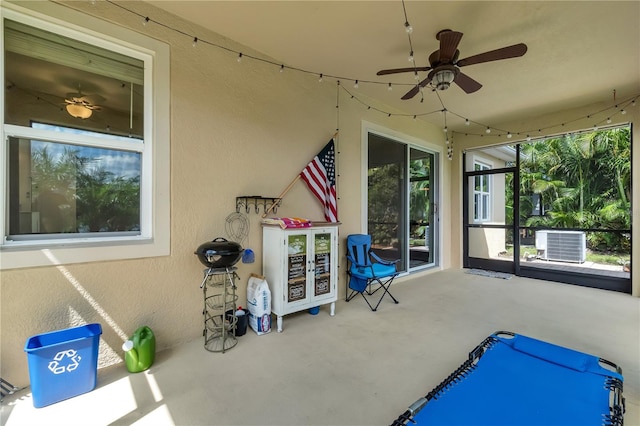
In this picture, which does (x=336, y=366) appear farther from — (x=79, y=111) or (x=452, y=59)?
(x=79, y=111)

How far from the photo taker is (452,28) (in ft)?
8.80

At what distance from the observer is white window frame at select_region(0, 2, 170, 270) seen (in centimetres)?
195

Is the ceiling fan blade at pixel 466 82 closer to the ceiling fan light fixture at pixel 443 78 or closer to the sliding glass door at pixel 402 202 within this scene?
the ceiling fan light fixture at pixel 443 78

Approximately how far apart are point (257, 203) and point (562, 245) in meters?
5.53

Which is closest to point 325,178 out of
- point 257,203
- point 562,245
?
point 257,203

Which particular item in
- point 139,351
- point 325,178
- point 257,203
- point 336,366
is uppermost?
point 325,178

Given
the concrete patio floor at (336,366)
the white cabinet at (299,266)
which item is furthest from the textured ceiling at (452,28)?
the concrete patio floor at (336,366)

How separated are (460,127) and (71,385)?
6687mm

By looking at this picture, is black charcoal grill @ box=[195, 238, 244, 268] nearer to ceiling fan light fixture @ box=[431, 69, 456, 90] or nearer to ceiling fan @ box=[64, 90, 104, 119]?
ceiling fan @ box=[64, 90, 104, 119]

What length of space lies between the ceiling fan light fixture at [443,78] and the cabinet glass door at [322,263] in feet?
6.25

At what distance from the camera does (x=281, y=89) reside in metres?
3.34

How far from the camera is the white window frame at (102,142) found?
1.95 meters

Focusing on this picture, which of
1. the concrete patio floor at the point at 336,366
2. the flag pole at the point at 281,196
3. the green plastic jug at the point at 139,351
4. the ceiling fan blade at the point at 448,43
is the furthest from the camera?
the flag pole at the point at 281,196

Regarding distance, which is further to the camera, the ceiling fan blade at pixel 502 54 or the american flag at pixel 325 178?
the american flag at pixel 325 178
